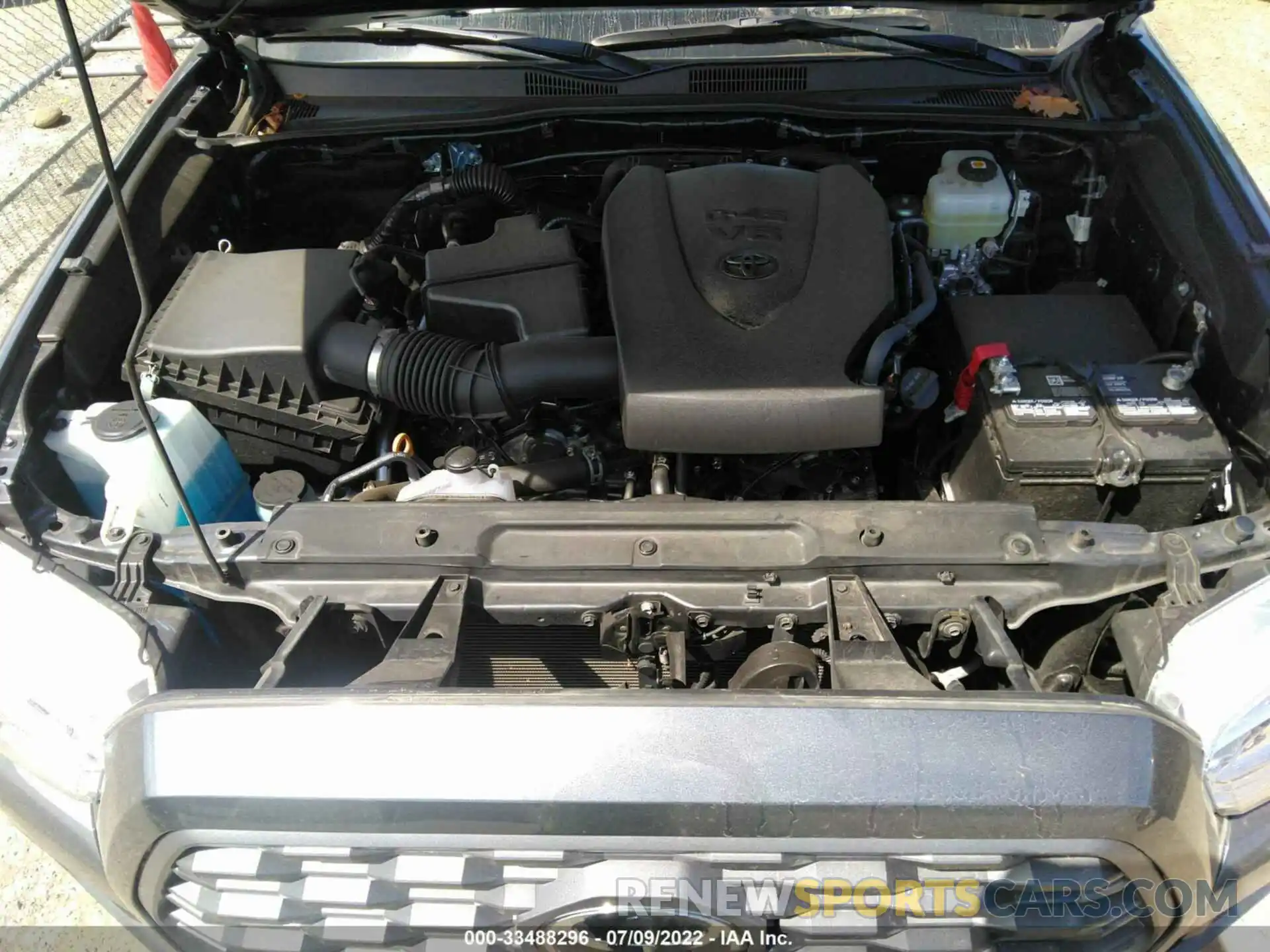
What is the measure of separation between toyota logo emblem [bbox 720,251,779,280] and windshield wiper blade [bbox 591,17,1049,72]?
0.88m

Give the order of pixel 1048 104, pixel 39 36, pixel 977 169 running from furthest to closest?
1. pixel 39 36
2. pixel 1048 104
3. pixel 977 169

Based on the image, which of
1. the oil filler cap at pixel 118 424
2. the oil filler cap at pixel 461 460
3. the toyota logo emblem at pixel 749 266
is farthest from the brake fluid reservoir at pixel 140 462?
the toyota logo emblem at pixel 749 266

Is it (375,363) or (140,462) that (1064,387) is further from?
(140,462)

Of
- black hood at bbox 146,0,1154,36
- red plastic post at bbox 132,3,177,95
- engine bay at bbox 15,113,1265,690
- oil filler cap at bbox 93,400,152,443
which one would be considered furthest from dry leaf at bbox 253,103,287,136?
red plastic post at bbox 132,3,177,95

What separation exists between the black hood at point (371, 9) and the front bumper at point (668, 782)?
1449 millimetres

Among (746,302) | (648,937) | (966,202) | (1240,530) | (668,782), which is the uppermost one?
(966,202)

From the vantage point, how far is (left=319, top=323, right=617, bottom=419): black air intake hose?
5.39 feet

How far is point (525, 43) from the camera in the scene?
2.25m

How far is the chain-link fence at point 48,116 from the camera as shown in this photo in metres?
3.98

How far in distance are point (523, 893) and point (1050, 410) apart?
3.80ft

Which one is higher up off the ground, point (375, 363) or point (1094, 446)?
point (375, 363)

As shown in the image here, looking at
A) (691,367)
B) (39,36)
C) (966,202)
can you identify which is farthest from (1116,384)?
(39,36)

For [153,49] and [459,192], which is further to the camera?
[153,49]

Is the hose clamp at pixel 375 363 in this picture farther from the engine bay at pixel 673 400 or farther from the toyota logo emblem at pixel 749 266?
the toyota logo emblem at pixel 749 266
